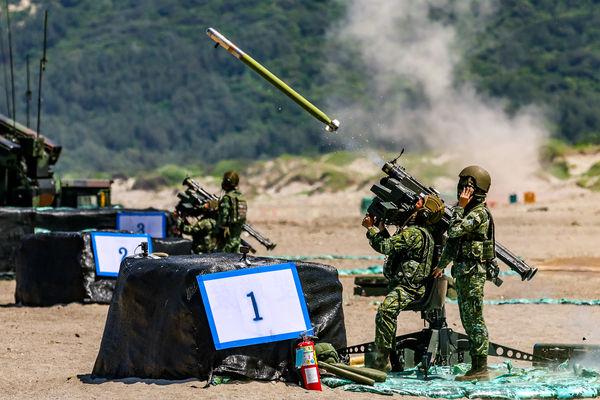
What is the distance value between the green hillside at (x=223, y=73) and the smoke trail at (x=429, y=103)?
142 cm

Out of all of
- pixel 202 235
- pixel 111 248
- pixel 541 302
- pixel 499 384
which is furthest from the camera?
pixel 202 235

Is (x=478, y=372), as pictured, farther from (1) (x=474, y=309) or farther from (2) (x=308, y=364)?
(2) (x=308, y=364)

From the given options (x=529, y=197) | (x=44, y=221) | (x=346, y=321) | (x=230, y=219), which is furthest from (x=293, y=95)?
(x=529, y=197)

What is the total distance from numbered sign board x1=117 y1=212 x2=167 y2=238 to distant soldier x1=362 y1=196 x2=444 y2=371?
359 inches

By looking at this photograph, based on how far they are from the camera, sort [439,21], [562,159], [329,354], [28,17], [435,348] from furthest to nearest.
→ [28,17] → [439,21] → [562,159] → [435,348] → [329,354]

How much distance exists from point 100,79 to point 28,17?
20.0 metres

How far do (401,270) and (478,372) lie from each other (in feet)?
3.56

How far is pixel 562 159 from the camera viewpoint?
6116 cm

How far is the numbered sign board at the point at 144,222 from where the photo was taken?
18.3 meters

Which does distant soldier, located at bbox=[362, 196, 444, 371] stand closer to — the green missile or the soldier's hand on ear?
the soldier's hand on ear

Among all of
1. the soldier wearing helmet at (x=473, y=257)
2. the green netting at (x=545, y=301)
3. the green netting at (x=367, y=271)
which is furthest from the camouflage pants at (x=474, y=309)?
the green netting at (x=367, y=271)

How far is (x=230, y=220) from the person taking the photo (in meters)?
15.0

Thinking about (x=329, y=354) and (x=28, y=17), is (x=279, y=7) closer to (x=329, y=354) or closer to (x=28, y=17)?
(x=28, y=17)

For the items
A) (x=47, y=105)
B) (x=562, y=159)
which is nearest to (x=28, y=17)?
(x=47, y=105)
